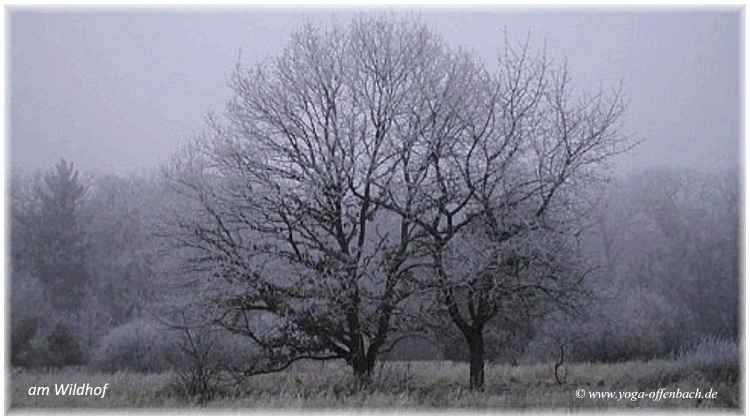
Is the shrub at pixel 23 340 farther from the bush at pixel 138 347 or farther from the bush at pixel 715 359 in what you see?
the bush at pixel 715 359

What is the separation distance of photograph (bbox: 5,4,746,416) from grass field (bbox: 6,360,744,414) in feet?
0.14

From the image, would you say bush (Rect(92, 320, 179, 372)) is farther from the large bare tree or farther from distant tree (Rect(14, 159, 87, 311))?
the large bare tree

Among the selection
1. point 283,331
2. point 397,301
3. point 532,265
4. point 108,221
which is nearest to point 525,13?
point 532,265

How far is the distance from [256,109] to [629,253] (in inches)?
200

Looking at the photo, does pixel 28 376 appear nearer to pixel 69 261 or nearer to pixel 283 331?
pixel 69 261

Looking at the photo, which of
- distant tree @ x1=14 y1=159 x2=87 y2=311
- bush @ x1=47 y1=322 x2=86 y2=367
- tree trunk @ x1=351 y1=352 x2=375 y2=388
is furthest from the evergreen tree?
tree trunk @ x1=351 y1=352 x2=375 y2=388

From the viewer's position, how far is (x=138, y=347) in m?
11.2

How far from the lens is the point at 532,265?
1094 cm

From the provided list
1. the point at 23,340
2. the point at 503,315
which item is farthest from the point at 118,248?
the point at 503,315

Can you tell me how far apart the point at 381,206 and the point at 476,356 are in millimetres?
2218

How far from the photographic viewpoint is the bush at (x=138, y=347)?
11.1 m

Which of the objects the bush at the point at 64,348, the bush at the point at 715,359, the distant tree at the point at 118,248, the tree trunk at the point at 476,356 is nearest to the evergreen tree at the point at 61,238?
the distant tree at the point at 118,248

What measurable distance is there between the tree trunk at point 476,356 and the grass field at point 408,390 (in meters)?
0.14

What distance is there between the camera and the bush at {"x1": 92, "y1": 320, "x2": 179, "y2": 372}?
1115cm
